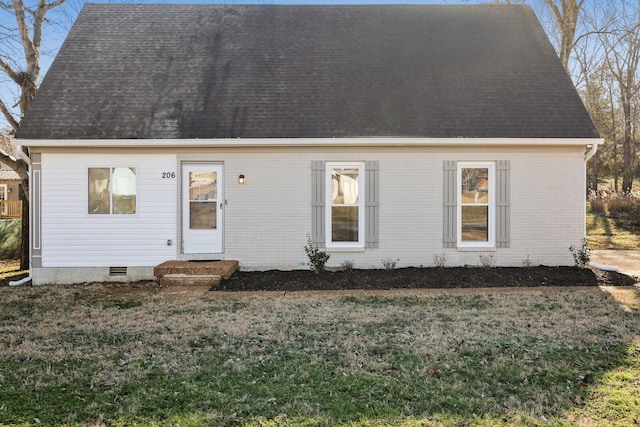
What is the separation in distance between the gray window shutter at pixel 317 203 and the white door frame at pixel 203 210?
1882 millimetres

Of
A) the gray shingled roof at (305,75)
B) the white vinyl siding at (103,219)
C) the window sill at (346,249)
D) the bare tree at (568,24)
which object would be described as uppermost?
the bare tree at (568,24)

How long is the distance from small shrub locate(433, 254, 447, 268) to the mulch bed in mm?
178

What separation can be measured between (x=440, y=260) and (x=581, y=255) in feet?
9.38

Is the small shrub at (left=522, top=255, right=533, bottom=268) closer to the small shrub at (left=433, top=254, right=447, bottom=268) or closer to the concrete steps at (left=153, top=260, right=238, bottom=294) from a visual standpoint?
the small shrub at (left=433, top=254, right=447, bottom=268)

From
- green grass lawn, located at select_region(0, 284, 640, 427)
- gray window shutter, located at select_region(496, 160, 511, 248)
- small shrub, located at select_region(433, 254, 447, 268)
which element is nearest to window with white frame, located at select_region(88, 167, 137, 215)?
green grass lawn, located at select_region(0, 284, 640, 427)

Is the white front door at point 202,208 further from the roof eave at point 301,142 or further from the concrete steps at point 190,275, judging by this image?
the concrete steps at point 190,275

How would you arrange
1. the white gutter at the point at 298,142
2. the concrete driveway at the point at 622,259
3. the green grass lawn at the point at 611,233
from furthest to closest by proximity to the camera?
the green grass lawn at the point at 611,233 < the concrete driveway at the point at 622,259 < the white gutter at the point at 298,142

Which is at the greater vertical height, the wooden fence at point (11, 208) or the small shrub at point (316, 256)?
the wooden fence at point (11, 208)

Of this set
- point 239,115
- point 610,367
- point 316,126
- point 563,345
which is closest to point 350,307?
point 563,345

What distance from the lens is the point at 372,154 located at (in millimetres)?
9680

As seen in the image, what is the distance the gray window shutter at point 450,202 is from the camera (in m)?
9.68

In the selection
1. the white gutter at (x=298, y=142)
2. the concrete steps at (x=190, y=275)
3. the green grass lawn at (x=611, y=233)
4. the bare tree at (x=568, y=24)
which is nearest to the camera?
the concrete steps at (x=190, y=275)

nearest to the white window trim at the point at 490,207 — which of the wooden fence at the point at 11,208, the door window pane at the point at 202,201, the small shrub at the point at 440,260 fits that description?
the small shrub at the point at 440,260

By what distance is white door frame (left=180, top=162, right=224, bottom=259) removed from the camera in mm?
9680
